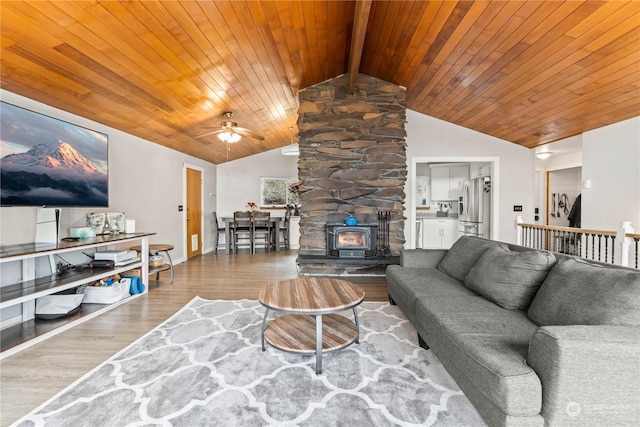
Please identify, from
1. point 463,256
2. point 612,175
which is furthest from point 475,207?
point 463,256

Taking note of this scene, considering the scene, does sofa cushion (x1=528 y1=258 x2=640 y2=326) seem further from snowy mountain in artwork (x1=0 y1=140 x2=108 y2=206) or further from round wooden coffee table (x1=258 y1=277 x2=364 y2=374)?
snowy mountain in artwork (x1=0 y1=140 x2=108 y2=206)

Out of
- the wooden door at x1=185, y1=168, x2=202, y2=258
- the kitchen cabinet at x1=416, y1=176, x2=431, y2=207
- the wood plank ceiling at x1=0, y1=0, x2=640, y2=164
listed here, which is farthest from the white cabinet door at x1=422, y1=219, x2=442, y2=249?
the wooden door at x1=185, y1=168, x2=202, y2=258

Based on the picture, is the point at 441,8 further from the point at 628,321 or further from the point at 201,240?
the point at 201,240

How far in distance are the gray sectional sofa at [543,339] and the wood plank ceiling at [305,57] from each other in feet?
6.54

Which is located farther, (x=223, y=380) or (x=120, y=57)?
(x=120, y=57)

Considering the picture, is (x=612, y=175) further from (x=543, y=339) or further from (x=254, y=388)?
(x=254, y=388)

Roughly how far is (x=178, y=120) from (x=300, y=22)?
2.26 meters

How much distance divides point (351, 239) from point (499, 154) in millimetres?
3145

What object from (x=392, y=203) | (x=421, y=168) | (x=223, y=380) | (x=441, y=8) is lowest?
(x=223, y=380)

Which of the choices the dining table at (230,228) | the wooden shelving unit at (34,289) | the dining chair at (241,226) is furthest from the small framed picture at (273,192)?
the wooden shelving unit at (34,289)

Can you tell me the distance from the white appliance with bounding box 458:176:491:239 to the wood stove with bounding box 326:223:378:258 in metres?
2.39

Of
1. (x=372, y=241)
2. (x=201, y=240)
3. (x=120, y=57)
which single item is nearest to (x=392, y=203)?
(x=372, y=241)

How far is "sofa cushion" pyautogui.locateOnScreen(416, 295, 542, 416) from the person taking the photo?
3.66 ft

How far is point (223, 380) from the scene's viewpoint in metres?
1.81
